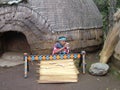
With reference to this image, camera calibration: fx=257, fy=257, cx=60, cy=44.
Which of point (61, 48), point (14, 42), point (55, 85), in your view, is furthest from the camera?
point (14, 42)

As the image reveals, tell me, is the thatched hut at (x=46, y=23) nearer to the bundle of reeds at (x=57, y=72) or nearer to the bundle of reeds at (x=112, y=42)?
the bundle of reeds at (x=112, y=42)

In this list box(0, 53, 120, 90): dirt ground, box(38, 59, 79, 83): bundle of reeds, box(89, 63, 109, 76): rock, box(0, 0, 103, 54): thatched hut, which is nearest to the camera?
box(0, 53, 120, 90): dirt ground

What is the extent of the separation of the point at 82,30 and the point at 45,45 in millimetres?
1531

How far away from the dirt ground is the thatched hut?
58.0 inches

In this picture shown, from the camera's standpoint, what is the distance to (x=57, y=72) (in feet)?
22.2

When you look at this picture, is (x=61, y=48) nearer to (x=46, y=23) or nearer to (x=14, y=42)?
(x=46, y=23)

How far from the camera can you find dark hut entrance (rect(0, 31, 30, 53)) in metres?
9.80

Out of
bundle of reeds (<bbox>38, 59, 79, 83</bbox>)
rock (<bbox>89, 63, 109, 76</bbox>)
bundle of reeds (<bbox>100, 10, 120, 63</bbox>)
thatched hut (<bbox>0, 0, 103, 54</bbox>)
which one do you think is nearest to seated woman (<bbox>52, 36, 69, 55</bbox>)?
bundle of reeds (<bbox>38, 59, 79, 83</bbox>)

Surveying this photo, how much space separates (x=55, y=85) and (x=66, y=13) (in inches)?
137

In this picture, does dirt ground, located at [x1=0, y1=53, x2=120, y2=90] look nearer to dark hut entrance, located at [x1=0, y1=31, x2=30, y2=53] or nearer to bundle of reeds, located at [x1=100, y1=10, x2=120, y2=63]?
bundle of reeds, located at [x1=100, y1=10, x2=120, y2=63]

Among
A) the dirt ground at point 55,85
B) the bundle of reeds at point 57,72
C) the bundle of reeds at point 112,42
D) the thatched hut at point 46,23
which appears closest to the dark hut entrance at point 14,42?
the thatched hut at point 46,23

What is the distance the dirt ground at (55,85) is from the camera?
6312mm

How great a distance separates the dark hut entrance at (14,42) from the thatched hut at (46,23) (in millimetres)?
316

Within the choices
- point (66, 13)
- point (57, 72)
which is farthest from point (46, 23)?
point (57, 72)
